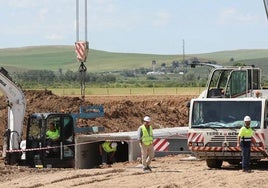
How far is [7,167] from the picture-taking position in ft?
89.7

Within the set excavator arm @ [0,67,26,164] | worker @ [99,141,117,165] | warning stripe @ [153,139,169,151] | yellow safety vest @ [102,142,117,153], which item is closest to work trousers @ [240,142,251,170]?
warning stripe @ [153,139,169,151]

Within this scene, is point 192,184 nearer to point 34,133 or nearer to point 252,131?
point 252,131

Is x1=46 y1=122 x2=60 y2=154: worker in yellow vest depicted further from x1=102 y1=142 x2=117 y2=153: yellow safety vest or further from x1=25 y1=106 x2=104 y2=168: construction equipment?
x1=102 y1=142 x2=117 y2=153: yellow safety vest

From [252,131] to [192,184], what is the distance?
3035 millimetres

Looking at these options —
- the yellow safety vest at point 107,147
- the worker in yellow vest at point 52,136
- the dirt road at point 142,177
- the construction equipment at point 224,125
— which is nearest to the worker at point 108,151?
the yellow safety vest at point 107,147

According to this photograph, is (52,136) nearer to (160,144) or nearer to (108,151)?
(108,151)

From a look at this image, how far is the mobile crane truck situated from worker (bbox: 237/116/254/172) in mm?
7149

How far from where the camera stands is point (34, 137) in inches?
1099

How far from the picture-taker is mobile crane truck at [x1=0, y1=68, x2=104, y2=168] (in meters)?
27.8

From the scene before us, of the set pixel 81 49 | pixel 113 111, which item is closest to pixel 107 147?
pixel 81 49

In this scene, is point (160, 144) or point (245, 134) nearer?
point (245, 134)

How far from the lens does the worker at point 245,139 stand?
23047mm

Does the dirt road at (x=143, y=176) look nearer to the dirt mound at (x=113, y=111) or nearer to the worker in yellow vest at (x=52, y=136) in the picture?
the worker in yellow vest at (x=52, y=136)

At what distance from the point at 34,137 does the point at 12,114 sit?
1.31 metres
